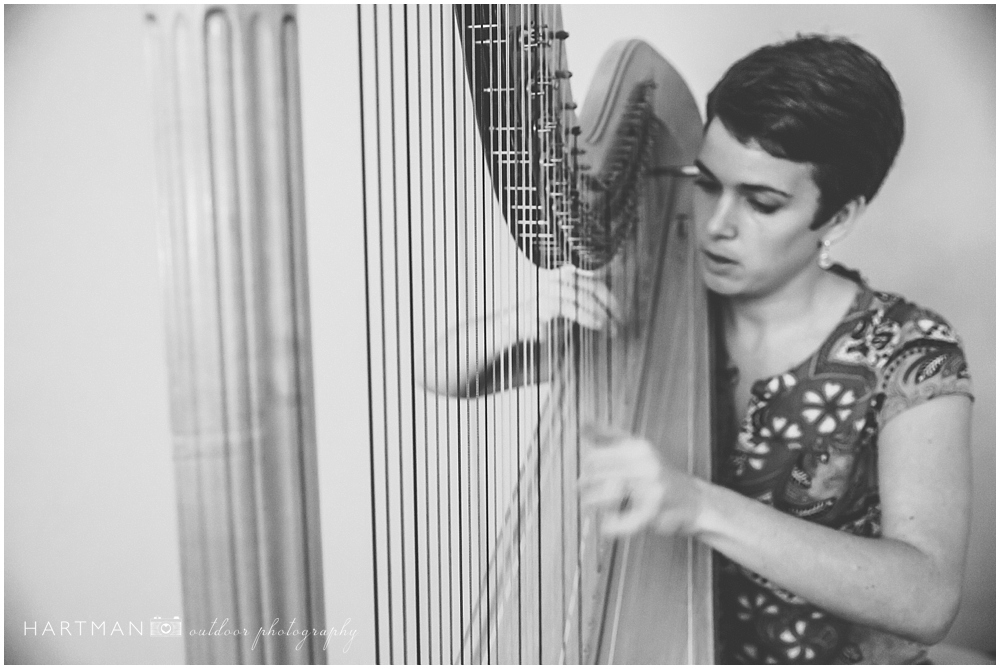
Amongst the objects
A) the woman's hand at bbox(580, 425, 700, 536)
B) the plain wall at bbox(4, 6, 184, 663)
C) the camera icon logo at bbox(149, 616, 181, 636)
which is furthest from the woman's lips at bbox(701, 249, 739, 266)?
the camera icon logo at bbox(149, 616, 181, 636)

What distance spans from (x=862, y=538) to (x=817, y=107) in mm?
580

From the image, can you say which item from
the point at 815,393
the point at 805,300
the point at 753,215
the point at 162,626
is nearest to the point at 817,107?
the point at 753,215

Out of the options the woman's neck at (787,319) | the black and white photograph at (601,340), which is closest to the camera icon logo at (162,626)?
the black and white photograph at (601,340)

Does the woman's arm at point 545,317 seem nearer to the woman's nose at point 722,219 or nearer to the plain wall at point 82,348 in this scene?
the woman's nose at point 722,219

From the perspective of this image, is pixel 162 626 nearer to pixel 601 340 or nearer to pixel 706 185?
pixel 601 340

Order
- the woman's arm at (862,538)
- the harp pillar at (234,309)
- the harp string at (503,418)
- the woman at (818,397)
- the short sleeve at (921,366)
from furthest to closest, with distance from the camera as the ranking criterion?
the short sleeve at (921,366) < the woman at (818,397) < the woman's arm at (862,538) < the harp string at (503,418) < the harp pillar at (234,309)

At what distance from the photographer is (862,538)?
117 centimetres

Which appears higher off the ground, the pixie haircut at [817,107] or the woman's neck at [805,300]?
the pixie haircut at [817,107]

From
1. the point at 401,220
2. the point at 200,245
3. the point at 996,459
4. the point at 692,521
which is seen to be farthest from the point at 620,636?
the point at 200,245

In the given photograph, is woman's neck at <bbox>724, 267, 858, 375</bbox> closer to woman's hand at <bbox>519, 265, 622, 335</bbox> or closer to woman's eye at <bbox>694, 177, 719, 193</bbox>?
woman's eye at <bbox>694, 177, 719, 193</bbox>

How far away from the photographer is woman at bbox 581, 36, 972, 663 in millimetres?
1159

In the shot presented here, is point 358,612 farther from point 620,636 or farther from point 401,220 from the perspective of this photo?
point 401,220

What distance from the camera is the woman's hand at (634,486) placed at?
1.03m

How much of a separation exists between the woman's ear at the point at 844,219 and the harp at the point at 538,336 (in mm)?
205
